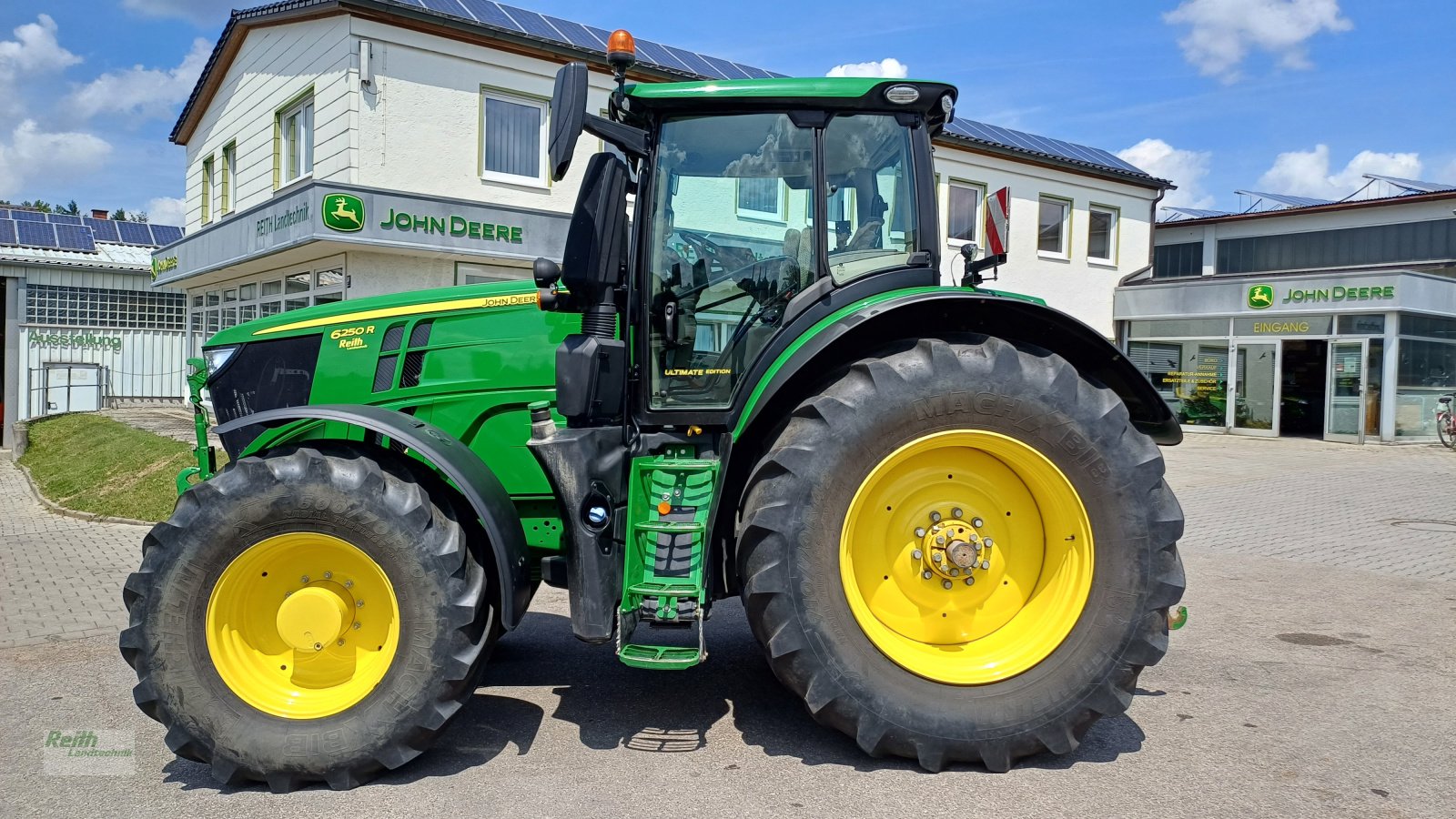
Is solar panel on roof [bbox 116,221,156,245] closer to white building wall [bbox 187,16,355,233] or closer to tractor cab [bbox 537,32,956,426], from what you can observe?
white building wall [bbox 187,16,355,233]

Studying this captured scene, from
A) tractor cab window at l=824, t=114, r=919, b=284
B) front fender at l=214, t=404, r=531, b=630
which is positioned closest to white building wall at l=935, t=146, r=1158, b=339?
tractor cab window at l=824, t=114, r=919, b=284

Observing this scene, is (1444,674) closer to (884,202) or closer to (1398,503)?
(884,202)

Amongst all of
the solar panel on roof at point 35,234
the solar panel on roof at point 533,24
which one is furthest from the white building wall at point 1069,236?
the solar panel on roof at point 35,234

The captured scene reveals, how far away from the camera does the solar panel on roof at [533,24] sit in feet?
48.7

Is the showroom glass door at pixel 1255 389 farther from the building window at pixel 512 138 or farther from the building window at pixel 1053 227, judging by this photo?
the building window at pixel 512 138

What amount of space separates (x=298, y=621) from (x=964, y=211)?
19132 millimetres

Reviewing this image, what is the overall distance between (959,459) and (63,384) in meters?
21.4

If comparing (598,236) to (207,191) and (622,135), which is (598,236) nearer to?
(622,135)

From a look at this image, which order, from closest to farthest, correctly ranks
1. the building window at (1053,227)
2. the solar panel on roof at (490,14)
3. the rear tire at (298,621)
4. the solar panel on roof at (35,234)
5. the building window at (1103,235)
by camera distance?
1. the rear tire at (298,621)
2. the solar panel on roof at (490,14)
3. the building window at (1053,227)
4. the building window at (1103,235)
5. the solar panel on roof at (35,234)

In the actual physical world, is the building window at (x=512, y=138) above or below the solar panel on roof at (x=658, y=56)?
below

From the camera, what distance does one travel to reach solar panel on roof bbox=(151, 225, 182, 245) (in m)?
29.0

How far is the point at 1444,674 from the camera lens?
479 centimetres

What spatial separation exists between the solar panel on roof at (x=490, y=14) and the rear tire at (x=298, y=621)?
1231cm

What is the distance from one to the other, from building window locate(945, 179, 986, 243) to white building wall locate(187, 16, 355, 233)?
1201 centimetres
